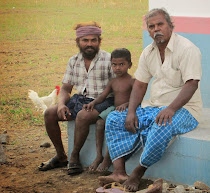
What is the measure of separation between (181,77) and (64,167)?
5.65 feet

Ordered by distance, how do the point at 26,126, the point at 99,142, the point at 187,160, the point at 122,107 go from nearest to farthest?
the point at 187,160 → the point at 122,107 → the point at 99,142 → the point at 26,126

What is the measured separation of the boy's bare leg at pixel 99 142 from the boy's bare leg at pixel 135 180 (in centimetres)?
65

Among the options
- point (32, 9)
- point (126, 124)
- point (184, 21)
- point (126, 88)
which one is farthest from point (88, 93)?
point (32, 9)

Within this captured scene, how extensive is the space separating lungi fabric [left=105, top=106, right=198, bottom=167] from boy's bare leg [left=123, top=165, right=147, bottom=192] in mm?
81

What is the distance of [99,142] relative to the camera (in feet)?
14.7

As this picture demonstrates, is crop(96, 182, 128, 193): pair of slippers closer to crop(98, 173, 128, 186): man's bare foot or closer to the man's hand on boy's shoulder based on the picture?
crop(98, 173, 128, 186): man's bare foot

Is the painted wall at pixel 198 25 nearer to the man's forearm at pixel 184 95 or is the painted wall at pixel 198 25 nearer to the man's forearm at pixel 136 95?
the man's forearm at pixel 136 95

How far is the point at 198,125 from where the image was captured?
4.28 m

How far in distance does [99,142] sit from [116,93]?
A: 1.79 feet

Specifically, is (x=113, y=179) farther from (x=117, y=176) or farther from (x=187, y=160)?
(x=187, y=160)

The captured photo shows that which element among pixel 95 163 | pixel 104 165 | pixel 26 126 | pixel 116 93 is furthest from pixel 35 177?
pixel 26 126

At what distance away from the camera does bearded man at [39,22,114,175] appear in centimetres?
455

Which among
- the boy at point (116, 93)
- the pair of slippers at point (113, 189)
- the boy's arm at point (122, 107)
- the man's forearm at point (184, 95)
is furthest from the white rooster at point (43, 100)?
the man's forearm at point (184, 95)

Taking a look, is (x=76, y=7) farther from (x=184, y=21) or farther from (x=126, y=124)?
(x=126, y=124)
